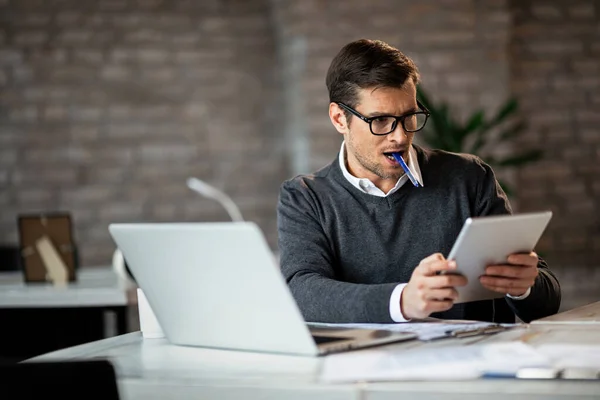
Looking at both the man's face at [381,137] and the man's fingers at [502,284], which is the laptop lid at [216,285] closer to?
the man's fingers at [502,284]

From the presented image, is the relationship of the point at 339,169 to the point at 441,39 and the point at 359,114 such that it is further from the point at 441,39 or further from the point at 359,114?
the point at 441,39

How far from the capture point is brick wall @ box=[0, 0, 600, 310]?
5.48m

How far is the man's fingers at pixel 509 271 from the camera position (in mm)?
1777

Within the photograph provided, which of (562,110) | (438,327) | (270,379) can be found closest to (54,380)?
(270,379)

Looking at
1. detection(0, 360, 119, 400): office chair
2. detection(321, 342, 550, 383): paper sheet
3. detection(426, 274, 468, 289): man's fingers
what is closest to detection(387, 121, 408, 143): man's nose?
detection(426, 274, 468, 289): man's fingers

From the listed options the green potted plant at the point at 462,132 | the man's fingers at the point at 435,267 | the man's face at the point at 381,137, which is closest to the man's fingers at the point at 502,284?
the man's fingers at the point at 435,267

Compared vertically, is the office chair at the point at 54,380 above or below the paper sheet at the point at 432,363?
above

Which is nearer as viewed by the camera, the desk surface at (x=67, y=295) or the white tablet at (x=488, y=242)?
the white tablet at (x=488, y=242)

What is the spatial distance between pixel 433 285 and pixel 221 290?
0.39m

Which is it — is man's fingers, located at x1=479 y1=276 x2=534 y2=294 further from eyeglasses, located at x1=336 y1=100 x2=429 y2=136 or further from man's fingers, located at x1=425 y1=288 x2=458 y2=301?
eyeglasses, located at x1=336 y1=100 x2=429 y2=136

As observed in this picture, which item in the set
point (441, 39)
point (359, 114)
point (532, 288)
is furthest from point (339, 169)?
point (441, 39)

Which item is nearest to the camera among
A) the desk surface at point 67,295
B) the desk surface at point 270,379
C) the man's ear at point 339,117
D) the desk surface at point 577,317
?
the desk surface at point 270,379

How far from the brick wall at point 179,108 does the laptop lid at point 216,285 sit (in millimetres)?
3744

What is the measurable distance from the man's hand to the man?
0.31m
